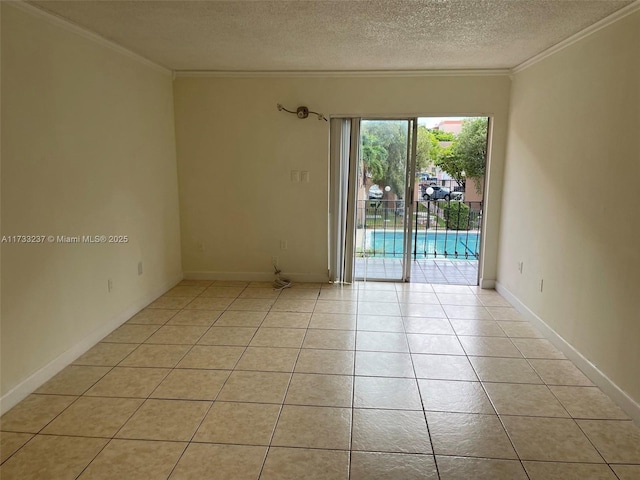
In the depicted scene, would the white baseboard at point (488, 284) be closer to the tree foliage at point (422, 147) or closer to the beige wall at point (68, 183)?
the tree foliage at point (422, 147)

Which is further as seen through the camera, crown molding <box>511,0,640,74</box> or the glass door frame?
the glass door frame

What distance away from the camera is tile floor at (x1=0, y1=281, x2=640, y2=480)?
1.85 metres

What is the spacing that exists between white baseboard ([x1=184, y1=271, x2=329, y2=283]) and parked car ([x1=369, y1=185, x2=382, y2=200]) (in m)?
1.03

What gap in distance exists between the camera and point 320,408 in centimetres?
227

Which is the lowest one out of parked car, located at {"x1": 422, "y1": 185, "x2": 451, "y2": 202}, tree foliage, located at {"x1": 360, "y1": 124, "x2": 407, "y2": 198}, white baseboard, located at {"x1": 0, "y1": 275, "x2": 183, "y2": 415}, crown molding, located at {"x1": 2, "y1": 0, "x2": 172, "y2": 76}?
white baseboard, located at {"x1": 0, "y1": 275, "x2": 183, "y2": 415}

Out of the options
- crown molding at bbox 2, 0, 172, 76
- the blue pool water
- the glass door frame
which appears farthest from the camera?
the blue pool water

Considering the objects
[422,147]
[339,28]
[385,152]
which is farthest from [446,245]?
[339,28]

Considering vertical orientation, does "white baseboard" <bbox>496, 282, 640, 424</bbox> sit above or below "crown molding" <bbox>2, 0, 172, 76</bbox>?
below

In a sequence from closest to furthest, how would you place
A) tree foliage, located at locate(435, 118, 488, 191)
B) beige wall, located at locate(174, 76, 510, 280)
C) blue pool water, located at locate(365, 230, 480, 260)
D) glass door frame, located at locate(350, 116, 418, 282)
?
1. beige wall, located at locate(174, 76, 510, 280)
2. glass door frame, located at locate(350, 116, 418, 282)
3. tree foliage, located at locate(435, 118, 488, 191)
4. blue pool water, located at locate(365, 230, 480, 260)

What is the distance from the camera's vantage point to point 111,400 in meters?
2.35

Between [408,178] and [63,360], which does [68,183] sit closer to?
[63,360]

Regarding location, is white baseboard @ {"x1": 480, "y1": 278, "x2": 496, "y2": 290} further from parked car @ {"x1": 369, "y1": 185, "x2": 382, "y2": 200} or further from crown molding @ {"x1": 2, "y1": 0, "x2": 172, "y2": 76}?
crown molding @ {"x1": 2, "y1": 0, "x2": 172, "y2": 76}

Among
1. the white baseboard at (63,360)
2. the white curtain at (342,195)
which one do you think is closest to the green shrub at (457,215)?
the white curtain at (342,195)

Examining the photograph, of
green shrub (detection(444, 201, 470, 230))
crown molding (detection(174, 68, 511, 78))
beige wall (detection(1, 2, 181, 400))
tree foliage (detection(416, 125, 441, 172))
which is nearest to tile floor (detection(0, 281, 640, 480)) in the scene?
beige wall (detection(1, 2, 181, 400))
